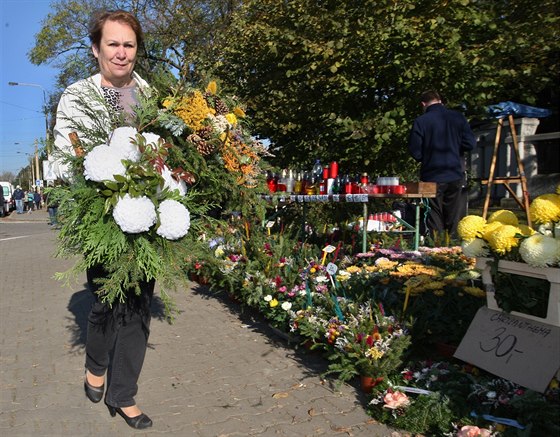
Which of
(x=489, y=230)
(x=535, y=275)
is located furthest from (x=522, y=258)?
(x=489, y=230)

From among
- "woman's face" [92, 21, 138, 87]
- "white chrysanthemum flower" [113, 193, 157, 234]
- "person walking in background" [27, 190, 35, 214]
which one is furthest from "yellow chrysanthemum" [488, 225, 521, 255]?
"person walking in background" [27, 190, 35, 214]

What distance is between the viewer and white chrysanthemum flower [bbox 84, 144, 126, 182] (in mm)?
2547

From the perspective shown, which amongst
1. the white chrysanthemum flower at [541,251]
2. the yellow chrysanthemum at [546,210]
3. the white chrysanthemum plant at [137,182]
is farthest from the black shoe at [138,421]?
the yellow chrysanthemum at [546,210]

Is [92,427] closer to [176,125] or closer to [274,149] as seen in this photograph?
[176,125]

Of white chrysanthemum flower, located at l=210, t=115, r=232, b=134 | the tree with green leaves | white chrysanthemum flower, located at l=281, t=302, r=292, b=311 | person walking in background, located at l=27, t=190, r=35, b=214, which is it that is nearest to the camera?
white chrysanthemum flower, located at l=210, t=115, r=232, b=134

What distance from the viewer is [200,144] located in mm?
2857

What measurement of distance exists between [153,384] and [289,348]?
3.63 feet

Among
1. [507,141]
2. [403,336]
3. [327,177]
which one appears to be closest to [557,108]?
[507,141]

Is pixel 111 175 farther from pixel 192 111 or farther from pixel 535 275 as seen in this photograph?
pixel 535 275

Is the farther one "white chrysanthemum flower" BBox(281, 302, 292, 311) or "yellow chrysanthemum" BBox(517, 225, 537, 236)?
"white chrysanthemum flower" BBox(281, 302, 292, 311)

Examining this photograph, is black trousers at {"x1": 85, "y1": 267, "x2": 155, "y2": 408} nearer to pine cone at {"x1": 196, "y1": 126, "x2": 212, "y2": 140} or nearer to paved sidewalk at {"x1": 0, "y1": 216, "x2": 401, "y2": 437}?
paved sidewalk at {"x1": 0, "y1": 216, "x2": 401, "y2": 437}

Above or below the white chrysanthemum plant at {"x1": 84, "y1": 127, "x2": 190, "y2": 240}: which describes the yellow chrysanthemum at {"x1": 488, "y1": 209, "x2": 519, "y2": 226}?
below

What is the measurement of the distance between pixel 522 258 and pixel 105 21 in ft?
7.90

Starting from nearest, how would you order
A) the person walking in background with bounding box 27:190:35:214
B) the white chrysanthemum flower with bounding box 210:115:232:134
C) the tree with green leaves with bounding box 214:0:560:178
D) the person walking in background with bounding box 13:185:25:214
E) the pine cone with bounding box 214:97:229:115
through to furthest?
the white chrysanthemum flower with bounding box 210:115:232:134 < the pine cone with bounding box 214:97:229:115 < the tree with green leaves with bounding box 214:0:560:178 < the person walking in background with bounding box 13:185:25:214 < the person walking in background with bounding box 27:190:35:214
